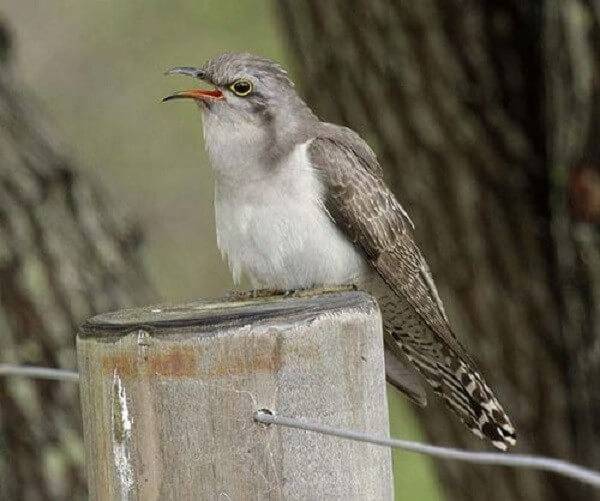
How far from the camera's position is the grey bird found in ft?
13.5

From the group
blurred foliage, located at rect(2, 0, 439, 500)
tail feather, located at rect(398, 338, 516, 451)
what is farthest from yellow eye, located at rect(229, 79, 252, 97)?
blurred foliage, located at rect(2, 0, 439, 500)

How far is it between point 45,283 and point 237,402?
278cm

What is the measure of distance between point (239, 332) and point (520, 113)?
3.26 meters

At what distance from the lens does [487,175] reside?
545 cm

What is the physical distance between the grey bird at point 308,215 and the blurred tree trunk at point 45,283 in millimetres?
960

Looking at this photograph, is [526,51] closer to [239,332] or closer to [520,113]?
[520,113]

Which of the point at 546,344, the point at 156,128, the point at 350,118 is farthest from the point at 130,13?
the point at 546,344

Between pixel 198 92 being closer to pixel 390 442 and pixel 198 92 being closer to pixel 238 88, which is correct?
pixel 238 88

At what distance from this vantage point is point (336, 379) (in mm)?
2461

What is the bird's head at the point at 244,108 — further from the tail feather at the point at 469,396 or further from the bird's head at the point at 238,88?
the tail feather at the point at 469,396

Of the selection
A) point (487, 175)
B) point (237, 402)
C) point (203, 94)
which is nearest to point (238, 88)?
point (203, 94)

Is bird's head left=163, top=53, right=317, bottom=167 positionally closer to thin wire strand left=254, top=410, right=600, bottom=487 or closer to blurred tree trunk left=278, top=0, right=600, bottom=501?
blurred tree trunk left=278, top=0, right=600, bottom=501

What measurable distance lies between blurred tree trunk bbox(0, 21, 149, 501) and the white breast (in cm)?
104

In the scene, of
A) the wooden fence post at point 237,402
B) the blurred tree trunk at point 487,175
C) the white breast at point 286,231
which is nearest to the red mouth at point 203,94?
the white breast at point 286,231
